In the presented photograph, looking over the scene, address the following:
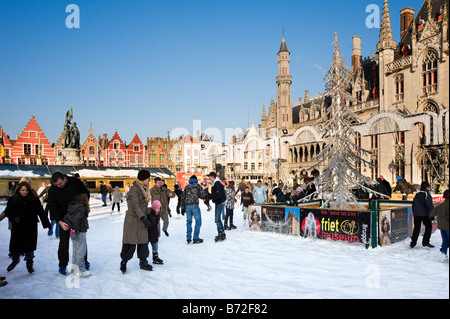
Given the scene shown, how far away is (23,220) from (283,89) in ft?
142

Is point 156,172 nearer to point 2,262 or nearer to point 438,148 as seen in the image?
point 438,148

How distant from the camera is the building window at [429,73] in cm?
2475

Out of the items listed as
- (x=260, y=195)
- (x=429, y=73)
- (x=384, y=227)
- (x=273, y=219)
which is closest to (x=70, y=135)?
(x=260, y=195)

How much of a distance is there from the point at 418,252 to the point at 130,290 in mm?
6381

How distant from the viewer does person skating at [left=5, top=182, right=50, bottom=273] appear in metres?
6.04

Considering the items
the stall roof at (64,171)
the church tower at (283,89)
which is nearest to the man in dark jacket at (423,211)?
the stall roof at (64,171)

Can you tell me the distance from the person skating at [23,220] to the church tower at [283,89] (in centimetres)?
4252

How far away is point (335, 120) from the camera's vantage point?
440 inches

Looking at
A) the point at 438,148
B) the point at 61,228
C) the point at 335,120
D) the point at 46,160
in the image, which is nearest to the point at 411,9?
the point at 438,148

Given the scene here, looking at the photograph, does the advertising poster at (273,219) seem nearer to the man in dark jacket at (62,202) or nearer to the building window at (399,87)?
the man in dark jacket at (62,202)

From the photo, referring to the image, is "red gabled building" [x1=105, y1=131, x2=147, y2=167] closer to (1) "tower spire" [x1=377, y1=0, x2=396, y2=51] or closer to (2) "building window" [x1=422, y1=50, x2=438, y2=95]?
(1) "tower spire" [x1=377, y1=0, x2=396, y2=51]

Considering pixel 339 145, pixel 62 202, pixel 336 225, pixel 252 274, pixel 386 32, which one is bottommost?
pixel 252 274

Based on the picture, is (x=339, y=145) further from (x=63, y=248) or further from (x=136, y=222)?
(x=63, y=248)

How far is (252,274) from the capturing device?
234 inches
